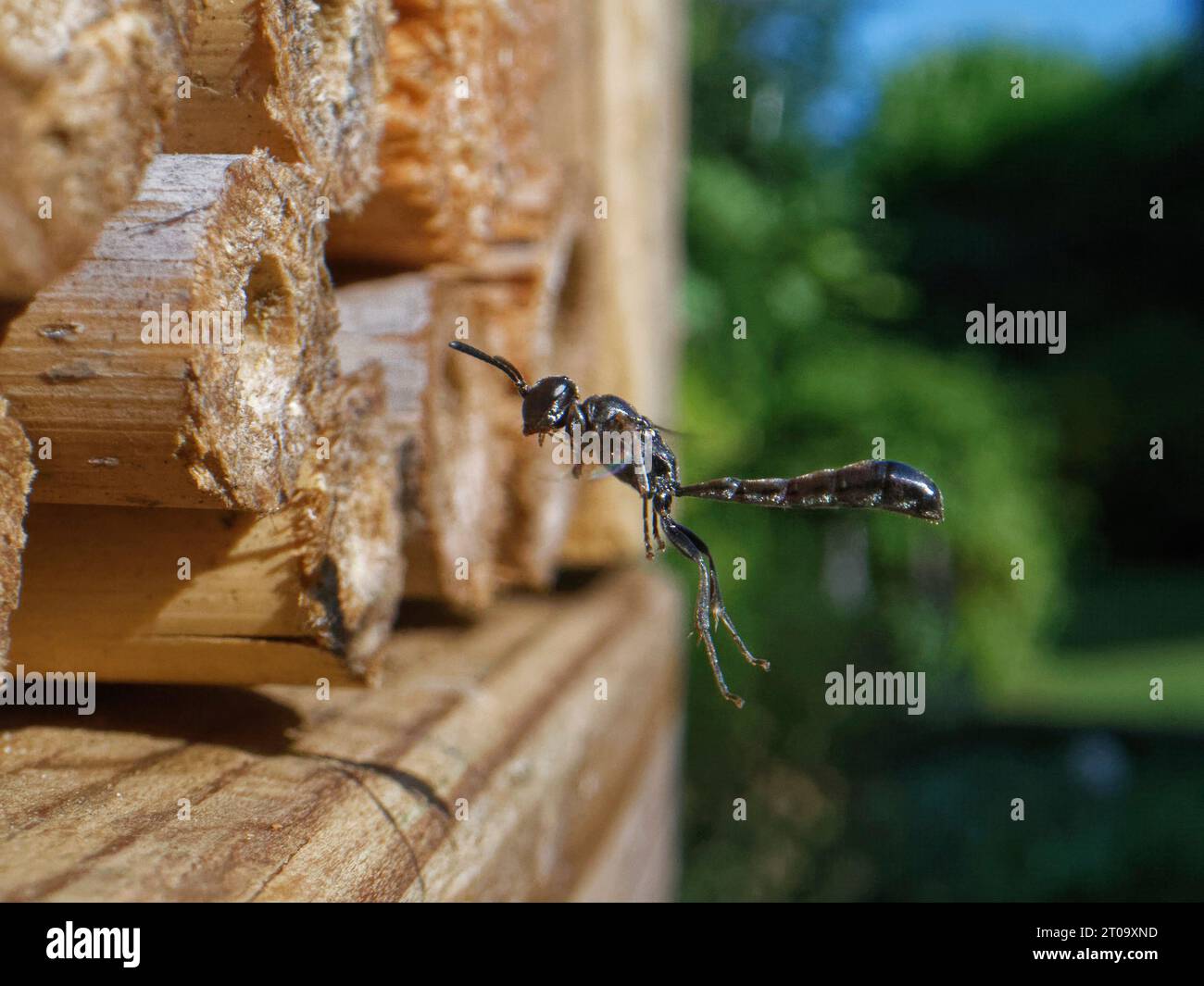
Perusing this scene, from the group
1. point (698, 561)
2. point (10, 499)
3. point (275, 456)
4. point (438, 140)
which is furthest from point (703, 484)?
point (10, 499)

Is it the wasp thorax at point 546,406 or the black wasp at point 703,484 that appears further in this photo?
the wasp thorax at point 546,406

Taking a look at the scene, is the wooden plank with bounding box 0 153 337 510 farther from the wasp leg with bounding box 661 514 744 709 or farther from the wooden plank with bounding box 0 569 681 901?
the wasp leg with bounding box 661 514 744 709

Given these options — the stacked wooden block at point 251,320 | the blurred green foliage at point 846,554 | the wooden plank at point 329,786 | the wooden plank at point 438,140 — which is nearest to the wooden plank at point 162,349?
the stacked wooden block at point 251,320

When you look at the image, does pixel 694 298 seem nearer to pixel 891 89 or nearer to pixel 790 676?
pixel 790 676

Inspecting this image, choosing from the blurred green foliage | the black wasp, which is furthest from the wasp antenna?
the blurred green foliage

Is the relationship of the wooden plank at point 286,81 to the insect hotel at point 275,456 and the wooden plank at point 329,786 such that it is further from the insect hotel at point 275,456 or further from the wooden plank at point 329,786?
the wooden plank at point 329,786

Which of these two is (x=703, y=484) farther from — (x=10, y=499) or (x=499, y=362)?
(x=10, y=499)

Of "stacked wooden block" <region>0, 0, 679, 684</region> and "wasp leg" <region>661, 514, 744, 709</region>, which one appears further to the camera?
"wasp leg" <region>661, 514, 744, 709</region>
